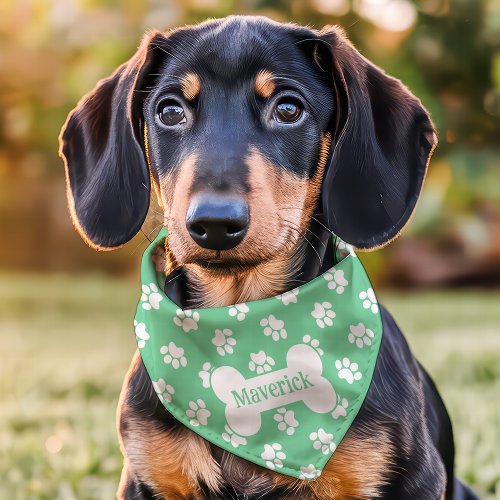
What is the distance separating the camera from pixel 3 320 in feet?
34.2

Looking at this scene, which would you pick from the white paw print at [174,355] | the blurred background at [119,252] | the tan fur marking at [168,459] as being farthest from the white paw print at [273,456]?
the blurred background at [119,252]

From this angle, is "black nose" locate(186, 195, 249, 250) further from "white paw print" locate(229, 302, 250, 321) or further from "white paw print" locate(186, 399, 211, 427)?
"white paw print" locate(186, 399, 211, 427)

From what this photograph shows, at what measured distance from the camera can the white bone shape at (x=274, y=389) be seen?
2.99 m

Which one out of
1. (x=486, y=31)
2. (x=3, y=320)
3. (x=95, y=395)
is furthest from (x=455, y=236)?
(x=95, y=395)

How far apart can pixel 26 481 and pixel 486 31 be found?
8622 mm

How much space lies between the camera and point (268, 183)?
8.71ft

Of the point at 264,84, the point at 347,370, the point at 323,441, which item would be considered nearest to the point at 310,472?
the point at 323,441

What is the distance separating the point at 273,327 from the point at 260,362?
124 mm

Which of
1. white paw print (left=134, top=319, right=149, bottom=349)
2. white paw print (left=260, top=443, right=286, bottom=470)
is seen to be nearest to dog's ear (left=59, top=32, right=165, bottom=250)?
white paw print (left=134, top=319, right=149, bottom=349)

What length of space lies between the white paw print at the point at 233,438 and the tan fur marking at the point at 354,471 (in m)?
0.22

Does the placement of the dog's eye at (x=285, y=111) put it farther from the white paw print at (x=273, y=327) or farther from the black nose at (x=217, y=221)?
the white paw print at (x=273, y=327)

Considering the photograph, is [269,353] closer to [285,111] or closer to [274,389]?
[274,389]

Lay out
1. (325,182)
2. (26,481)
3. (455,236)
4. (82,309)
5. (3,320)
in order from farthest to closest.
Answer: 1. (455,236)
2. (82,309)
3. (3,320)
4. (26,481)
5. (325,182)

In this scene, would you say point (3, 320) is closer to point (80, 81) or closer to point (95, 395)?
point (80, 81)
